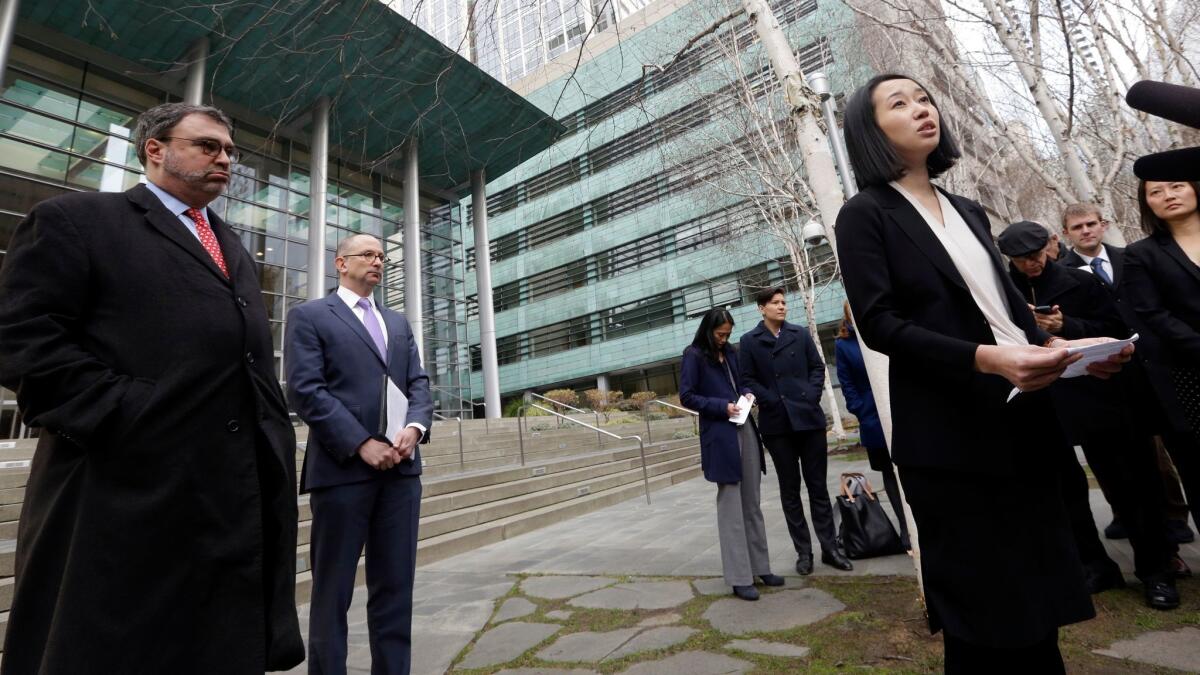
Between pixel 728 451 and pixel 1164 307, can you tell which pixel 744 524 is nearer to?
pixel 728 451

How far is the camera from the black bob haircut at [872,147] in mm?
1549

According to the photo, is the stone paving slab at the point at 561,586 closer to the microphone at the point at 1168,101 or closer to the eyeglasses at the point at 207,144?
the eyeglasses at the point at 207,144

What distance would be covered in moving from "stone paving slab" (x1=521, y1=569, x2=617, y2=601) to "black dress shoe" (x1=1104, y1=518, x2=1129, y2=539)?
11.8ft

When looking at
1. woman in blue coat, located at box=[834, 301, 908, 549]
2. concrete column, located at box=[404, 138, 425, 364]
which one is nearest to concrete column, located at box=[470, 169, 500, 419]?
concrete column, located at box=[404, 138, 425, 364]

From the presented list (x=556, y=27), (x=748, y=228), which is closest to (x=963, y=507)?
(x=556, y=27)

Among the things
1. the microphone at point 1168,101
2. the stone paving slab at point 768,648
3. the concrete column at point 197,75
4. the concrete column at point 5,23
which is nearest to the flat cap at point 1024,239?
the stone paving slab at point 768,648

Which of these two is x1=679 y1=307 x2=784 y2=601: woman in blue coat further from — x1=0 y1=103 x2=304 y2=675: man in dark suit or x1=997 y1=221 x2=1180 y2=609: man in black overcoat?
x1=0 y1=103 x2=304 y2=675: man in dark suit

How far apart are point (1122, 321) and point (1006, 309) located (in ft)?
7.72

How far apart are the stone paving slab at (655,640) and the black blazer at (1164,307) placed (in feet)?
8.52

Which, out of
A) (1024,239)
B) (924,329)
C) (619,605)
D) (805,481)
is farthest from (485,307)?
(924,329)

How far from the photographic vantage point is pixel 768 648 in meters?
2.60

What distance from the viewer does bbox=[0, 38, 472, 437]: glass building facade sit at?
12.5 m

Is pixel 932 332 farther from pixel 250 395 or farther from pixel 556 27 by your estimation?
pixel 556 27

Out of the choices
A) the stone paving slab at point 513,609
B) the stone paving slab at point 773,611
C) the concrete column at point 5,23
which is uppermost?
the concrete column at point 5,23
